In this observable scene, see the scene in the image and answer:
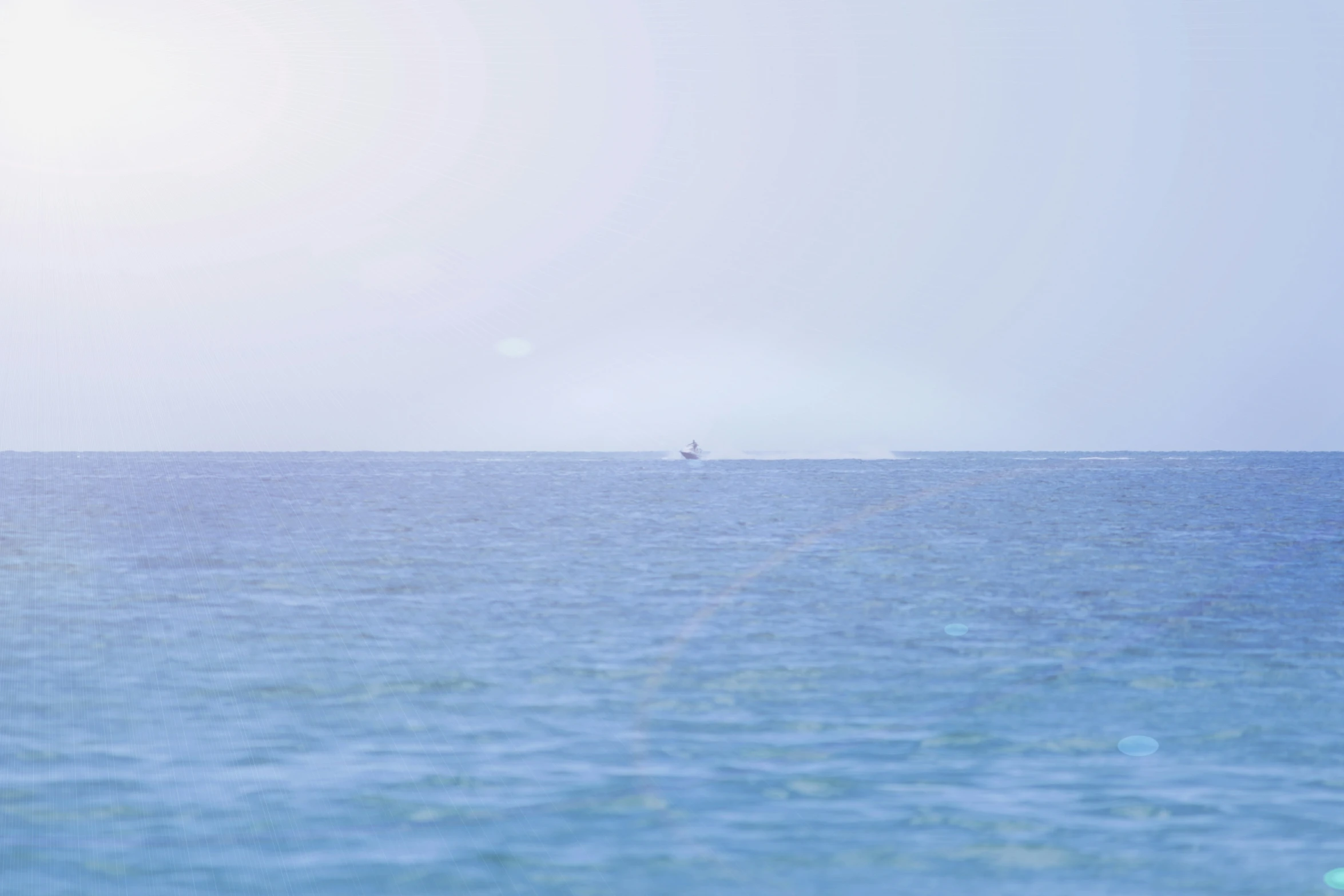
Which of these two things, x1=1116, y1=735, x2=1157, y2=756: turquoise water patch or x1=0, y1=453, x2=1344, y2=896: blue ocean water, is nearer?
x1=0, y1=453, x2=1344, y2=896: blue ocean water

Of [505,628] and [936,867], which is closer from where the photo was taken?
[936,867]

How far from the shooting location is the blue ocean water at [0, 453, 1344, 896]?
12.2 m

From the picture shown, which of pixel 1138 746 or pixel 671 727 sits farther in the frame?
pixel 671 727

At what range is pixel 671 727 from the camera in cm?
1748

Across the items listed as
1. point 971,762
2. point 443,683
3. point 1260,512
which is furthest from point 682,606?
point 1260,512

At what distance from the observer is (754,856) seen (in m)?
12.3

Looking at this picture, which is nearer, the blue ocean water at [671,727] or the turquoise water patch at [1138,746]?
the blue ocean water at [671,727]

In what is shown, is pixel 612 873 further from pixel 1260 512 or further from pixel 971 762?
pixel 1260 512

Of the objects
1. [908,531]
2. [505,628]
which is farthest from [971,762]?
[908,531]

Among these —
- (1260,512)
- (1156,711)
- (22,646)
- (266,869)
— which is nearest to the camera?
(266,869)

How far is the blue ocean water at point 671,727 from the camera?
12227 mm

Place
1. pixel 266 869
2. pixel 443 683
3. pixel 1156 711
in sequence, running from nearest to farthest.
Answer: pixel 266 869, pixel 1156 711, pixel 443 683

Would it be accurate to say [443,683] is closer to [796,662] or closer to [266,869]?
[796,662]

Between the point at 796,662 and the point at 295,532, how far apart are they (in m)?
41.1
